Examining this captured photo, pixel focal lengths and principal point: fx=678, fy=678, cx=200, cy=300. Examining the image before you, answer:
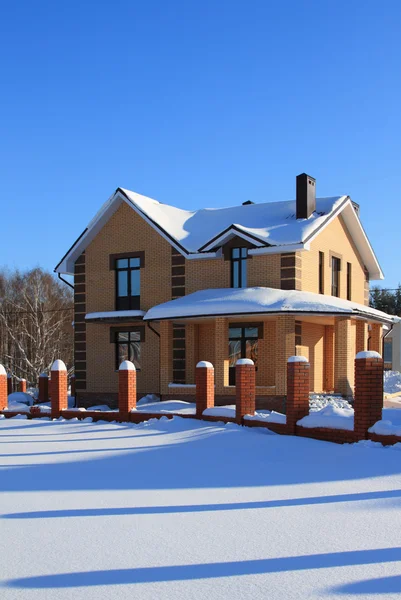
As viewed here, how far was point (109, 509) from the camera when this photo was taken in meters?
7.08

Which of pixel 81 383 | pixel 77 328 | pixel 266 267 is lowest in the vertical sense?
pixel 81 383

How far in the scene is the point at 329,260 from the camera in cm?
2462

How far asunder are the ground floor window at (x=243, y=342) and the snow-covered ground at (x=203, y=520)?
11144 mm

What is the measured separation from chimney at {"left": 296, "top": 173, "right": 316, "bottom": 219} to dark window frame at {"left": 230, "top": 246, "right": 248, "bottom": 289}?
2515 mm

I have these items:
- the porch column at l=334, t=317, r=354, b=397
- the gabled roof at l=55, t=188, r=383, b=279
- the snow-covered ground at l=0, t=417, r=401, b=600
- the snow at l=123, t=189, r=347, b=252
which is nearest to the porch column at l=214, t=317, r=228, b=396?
the gabled roof at l=55, t=188, r=383, b=279

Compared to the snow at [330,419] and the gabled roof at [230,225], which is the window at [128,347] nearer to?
the gabled roof at [230,225]

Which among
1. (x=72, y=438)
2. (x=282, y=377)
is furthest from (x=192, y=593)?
(x=282, y=377)

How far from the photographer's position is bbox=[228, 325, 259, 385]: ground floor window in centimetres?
2272

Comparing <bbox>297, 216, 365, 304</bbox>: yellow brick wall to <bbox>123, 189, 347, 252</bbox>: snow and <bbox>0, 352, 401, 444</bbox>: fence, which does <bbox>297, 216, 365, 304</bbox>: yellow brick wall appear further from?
<bbox>0, 352, 401, 444</bbox>: fence

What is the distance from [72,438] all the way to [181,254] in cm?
1185

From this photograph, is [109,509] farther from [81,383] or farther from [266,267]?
[81,383]

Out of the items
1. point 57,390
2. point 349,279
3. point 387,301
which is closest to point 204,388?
point 57,390

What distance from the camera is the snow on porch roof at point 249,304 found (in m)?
19.9

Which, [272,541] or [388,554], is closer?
[388,554]
